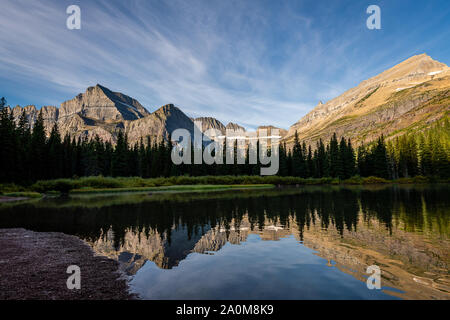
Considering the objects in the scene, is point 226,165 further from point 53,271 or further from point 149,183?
point 53,271

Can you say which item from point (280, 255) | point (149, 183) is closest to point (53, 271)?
point (280, 255)

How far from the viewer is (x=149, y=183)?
7350 cm

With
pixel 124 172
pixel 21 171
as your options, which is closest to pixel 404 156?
pixel 124 172

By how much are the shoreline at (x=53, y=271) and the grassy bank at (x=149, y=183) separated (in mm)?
46324

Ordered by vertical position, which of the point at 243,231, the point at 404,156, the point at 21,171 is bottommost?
the point at 243,231

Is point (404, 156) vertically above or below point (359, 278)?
above

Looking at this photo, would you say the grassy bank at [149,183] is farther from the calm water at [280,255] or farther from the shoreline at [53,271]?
the shoreline at [53,271]

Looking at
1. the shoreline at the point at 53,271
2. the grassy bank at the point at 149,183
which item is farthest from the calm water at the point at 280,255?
the grassy bank at the point at 149,183

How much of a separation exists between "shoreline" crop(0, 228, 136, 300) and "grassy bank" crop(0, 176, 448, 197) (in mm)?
46324

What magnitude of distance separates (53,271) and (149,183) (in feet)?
218

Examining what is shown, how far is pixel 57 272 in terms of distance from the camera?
914cm
